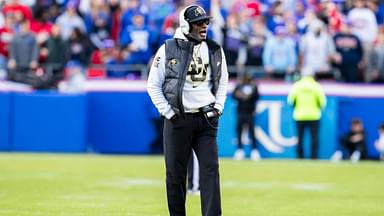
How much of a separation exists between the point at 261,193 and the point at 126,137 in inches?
406

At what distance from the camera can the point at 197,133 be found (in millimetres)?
9859

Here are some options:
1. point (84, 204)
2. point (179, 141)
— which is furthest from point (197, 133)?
point (84, 204)

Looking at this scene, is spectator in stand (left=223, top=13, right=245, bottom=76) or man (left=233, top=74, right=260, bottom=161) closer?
man (left=233, top=74, right=260, bottom=161)

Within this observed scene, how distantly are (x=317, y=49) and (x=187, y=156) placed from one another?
47.1ft

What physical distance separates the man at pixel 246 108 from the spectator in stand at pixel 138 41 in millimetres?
2497

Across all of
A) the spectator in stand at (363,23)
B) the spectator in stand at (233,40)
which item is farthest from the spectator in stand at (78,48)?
the spectator in stand at (363,23)

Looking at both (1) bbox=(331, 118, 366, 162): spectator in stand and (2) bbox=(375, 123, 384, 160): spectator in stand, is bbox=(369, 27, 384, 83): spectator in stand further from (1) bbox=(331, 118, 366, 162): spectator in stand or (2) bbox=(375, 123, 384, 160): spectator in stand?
(2) bbox=(375, 123, 384, 160): spectator in stand

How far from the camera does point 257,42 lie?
2420 cm

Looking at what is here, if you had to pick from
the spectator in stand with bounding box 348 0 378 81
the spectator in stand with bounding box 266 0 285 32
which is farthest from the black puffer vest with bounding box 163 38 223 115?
the spectator in stand with bounding box 348 0 378 81

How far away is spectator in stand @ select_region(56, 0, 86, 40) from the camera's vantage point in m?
25.1

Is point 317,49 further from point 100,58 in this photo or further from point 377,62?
point 100,58

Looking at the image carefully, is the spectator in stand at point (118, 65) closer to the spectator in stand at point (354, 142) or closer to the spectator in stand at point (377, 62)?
the spectator in stand at point (354, 142)

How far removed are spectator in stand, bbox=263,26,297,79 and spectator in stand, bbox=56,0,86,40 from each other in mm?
4579

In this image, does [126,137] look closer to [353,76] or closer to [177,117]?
[353,76]
